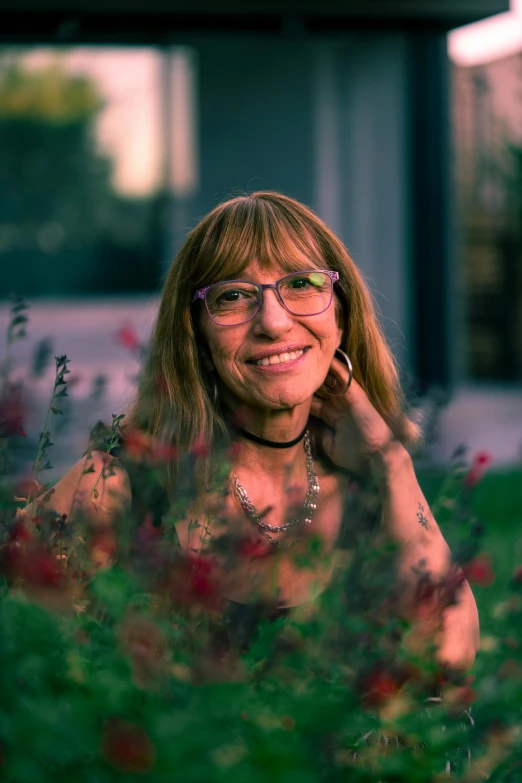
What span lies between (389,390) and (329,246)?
42cm

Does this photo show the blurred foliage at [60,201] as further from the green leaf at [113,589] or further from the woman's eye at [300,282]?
the green leaf at [113,589]

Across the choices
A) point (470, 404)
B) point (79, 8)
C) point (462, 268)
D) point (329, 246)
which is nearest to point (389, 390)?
point (329, 246)

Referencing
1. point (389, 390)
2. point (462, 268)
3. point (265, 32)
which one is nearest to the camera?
point (389, 390)

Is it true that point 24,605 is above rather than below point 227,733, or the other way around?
above

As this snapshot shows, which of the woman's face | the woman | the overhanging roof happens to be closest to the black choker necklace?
the woman

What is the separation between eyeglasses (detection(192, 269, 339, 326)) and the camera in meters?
2.49

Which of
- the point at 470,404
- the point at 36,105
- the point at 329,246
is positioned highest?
the point at 36,105

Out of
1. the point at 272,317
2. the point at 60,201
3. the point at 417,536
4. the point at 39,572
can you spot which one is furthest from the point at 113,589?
the point at 60,201

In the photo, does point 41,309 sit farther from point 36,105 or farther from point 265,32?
point 265,32

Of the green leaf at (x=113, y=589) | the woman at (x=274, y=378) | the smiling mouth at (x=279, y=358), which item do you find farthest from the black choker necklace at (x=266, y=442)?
the green leaf at (x=113, y=589)

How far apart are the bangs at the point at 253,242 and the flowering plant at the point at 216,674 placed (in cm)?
→ 86

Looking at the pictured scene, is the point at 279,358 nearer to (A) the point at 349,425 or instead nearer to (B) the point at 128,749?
(A) the point at 349,425

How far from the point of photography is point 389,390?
2844mm

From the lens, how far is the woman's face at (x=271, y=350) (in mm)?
2465
